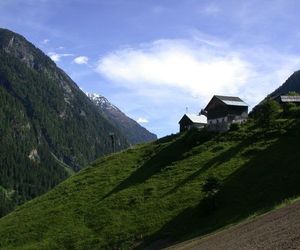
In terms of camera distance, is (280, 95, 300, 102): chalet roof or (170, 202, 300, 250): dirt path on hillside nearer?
(170, 202, 300, 250): dirt path on hillside

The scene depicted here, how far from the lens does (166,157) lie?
10781cm

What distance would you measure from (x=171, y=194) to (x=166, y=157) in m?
27.0

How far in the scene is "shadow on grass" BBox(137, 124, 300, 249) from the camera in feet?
211

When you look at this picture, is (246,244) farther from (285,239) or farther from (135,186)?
(135,186)

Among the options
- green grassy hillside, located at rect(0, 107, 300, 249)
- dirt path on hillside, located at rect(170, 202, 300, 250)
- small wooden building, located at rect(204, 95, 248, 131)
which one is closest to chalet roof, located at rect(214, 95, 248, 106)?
small wooden building, located at rect(204, 95, 248, 131)

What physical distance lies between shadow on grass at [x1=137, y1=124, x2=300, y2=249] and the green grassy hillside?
137 millimetres

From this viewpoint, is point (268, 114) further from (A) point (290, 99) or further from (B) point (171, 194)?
(B) point (171, 194)

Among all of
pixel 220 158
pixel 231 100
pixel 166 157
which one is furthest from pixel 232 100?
pixel 220 158

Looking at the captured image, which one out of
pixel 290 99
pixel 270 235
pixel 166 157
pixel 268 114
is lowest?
pixel 270 235

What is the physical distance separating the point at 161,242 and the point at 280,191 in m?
16.8

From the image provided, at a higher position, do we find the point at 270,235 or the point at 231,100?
the point at 231,100

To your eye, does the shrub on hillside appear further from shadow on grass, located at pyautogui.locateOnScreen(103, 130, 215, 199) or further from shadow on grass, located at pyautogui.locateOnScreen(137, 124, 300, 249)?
shadow on grass, located at pyautogui.locateOnScreen(137, 124, 300, 249)

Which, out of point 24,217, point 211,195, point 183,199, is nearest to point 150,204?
point 183,199

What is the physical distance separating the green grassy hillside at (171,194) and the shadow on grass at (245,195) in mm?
137
